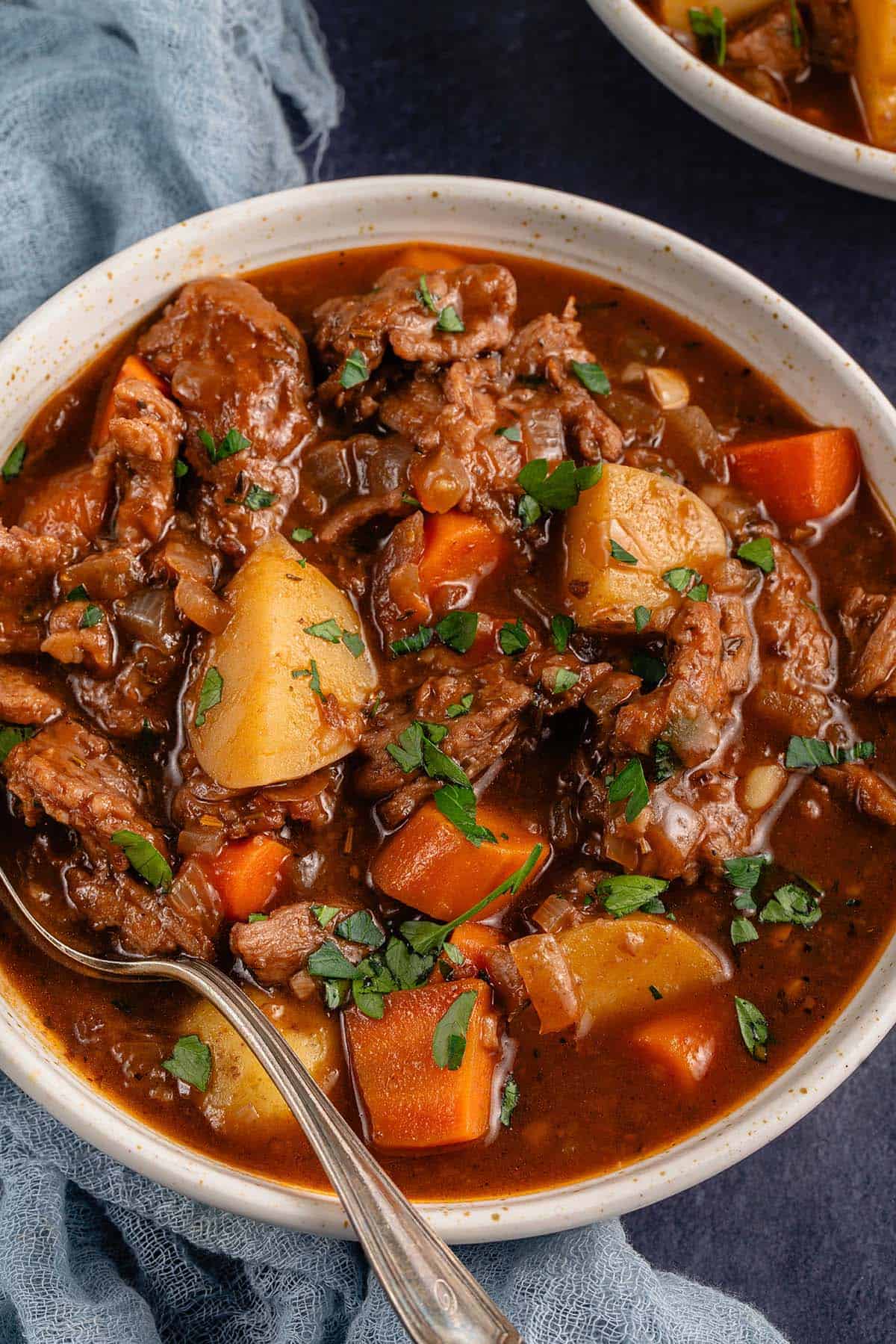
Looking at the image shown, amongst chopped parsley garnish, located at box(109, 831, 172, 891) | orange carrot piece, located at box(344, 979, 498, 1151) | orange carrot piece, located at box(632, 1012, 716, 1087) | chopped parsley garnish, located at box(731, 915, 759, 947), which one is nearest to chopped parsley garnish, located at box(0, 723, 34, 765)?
chopped parsley garnish, located at box(109, 831, 172, 891)

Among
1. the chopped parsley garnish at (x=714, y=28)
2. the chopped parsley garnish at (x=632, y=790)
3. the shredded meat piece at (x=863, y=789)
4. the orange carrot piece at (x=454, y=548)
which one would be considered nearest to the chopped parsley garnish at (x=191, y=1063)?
the chopped parsley garnish at (x=632, y=790)

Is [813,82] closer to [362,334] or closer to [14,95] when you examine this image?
[362,334]

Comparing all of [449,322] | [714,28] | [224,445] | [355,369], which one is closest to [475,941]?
[224,445]

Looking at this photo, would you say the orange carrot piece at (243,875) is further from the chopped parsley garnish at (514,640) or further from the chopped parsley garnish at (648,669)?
the chopped parsley garnish at (648,669)

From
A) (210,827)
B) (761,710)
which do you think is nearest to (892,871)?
(761,710)

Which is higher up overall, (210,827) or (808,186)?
(808,186)

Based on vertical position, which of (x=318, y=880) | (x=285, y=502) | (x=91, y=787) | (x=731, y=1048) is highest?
(x=285, y=502)

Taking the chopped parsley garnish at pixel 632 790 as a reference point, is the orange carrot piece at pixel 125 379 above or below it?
above
